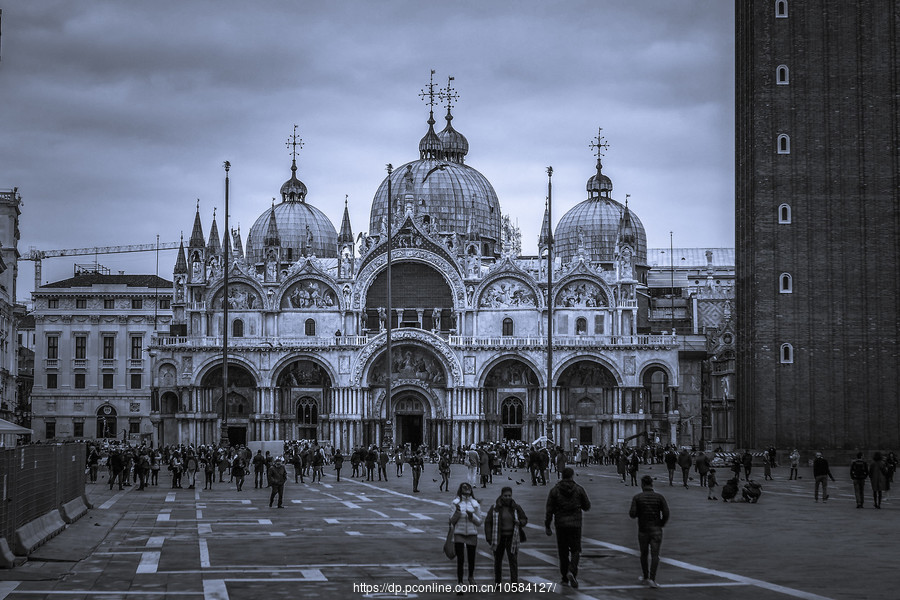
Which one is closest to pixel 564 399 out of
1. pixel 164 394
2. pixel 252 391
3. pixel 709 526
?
pixel 252 391

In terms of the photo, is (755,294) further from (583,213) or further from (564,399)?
(583,213)

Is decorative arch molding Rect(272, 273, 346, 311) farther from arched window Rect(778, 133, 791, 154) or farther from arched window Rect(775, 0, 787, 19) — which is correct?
arched window Rect(775, 0, 787, 19)

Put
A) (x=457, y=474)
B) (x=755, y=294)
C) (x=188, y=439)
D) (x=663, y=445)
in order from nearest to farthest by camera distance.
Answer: (x=457, y=474) → (x=755, y=294) → (x=663, y=445) → (x=188, y=439)

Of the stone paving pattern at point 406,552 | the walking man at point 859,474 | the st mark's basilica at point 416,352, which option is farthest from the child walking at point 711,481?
the st mark's basilica at point 416,352

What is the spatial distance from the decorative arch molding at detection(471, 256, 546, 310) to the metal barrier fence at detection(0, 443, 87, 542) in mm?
55364

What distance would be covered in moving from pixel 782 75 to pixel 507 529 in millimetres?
47818

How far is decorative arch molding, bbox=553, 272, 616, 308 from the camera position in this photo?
87312 millimetres

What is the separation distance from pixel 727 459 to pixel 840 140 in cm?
1587

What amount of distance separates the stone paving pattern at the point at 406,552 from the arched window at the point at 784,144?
86.4 feet

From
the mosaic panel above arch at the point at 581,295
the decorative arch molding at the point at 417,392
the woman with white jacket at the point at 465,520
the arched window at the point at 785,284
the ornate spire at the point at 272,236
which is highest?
the ornate spire at the point at 272,236

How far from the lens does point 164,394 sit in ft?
292

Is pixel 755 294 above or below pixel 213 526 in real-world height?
above

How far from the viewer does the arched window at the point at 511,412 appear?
8725 cm

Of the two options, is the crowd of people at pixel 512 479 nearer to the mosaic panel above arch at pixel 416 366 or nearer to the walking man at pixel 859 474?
the walking man at pixel 859 474
